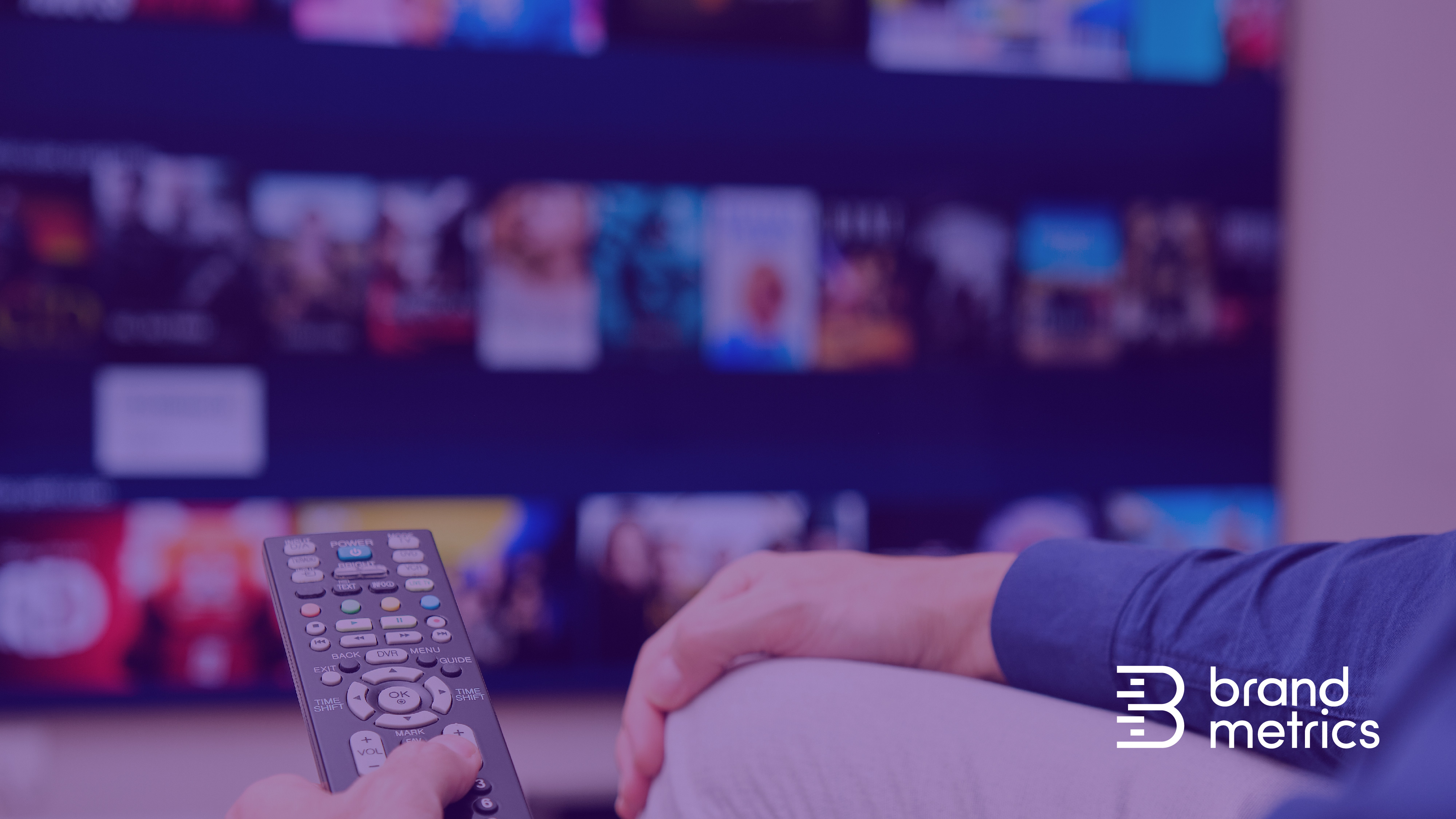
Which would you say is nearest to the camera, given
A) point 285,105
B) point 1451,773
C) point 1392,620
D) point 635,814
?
point 1451,773

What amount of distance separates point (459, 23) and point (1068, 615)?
1.43 meters

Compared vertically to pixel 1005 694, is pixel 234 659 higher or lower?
lower

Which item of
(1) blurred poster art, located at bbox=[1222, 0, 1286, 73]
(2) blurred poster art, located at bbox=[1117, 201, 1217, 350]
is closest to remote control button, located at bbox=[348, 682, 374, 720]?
(2) blurred poster art, located at bbox=[1117, 201, 1217, 350]

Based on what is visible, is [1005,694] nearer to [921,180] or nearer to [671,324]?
[671,324]

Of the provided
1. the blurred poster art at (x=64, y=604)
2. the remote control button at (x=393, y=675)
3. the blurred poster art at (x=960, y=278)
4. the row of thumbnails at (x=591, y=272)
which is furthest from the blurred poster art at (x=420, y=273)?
the remote control button at (x=393, y=675)

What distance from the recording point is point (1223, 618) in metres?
0.69

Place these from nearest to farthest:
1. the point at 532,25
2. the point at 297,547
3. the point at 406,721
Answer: the point at 406,721 < the point at 297,547 < the point at 532,25

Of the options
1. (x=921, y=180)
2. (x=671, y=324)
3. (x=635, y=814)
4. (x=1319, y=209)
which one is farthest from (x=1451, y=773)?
(x=1319, y=209)

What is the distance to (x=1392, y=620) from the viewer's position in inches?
24.4

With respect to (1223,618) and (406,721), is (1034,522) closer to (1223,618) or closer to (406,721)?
(1223,618)

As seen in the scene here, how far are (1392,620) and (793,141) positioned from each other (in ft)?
4.61

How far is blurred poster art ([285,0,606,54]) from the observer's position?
68.2 inches

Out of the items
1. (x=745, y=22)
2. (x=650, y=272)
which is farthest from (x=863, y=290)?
(x=745, y=22)

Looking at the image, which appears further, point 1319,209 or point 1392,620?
point 1319,209
